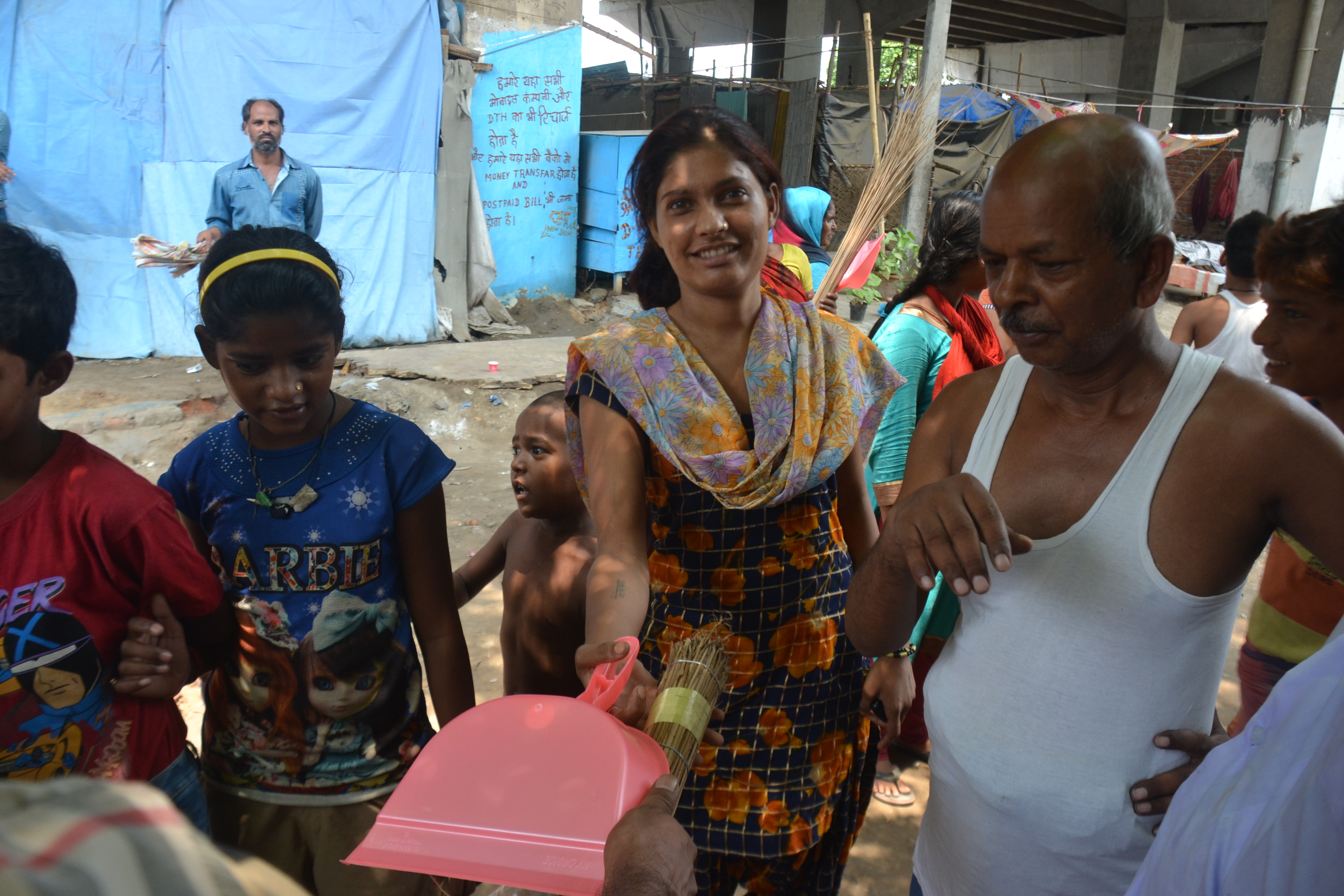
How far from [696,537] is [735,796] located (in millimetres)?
487

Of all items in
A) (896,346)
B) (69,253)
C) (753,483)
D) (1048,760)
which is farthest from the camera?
(69,253)

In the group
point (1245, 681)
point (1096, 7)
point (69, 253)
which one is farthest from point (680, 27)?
point (1245, 681)

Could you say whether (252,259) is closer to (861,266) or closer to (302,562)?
(302,562)

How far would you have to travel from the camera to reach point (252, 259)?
61.7 inches

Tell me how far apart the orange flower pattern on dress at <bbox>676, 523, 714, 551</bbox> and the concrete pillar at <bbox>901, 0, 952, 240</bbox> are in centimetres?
678

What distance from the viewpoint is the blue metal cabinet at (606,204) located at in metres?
10.0

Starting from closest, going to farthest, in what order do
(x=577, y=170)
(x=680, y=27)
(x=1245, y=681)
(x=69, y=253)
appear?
(x=1245, y=681)
(x=69, y=253)
(x=577, y=170)
(x=680, y=27)

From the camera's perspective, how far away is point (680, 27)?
59.0 ft

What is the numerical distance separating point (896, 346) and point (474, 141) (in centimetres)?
751

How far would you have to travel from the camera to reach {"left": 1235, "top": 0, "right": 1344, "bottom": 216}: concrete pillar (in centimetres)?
1158

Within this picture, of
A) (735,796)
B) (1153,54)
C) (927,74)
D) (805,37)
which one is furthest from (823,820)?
(1153,54)

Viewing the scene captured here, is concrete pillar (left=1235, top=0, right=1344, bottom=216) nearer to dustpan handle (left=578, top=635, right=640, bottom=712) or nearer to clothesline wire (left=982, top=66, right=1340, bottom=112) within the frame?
clothesline wire (left=982, top=66, right=1340, bottom=112)

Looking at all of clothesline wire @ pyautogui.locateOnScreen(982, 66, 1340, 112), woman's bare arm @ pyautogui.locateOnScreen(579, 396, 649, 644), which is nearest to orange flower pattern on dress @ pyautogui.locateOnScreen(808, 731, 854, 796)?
woman's bare arm @ pyautogui.locateOnScreen(579, 396, 649, 644)

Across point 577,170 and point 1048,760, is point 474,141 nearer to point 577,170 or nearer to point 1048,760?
point 577,170
